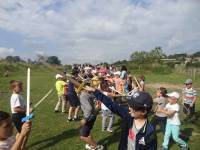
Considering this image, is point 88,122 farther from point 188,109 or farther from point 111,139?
point 188,109

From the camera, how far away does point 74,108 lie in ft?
46.5

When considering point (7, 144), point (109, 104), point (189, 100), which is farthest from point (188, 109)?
point (7, 144)

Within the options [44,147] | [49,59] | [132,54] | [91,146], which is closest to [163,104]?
[91,146]

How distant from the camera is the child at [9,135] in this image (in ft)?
13.1

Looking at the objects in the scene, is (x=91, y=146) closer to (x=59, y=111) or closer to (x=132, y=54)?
(x=59, y=111)

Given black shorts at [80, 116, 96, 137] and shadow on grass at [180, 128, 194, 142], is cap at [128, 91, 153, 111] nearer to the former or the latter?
black shorts at [80, 116, 96, 137]

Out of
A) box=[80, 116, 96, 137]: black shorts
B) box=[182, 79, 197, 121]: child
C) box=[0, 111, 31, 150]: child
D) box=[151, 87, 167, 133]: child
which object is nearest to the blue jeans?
box=[151, 87, 167, 133]: child

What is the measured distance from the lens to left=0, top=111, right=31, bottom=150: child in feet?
13.1

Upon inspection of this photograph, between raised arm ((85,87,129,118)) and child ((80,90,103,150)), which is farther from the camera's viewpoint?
child ((80,90,103,150))

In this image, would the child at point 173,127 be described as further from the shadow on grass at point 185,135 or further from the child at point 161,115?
the shadow on grass at point 185,135

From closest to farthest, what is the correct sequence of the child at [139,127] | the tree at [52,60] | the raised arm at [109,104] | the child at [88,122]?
1. the tree at [52,60]
2. the child at [139,127]
3. the raised arm at [109,104]
4. the child at [88,122]

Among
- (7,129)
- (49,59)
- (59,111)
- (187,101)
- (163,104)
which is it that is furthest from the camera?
(59,111)

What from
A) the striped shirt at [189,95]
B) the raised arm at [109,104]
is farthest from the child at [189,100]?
the raised arm at [109,104]

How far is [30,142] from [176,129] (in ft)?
13.4
